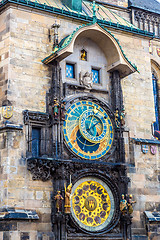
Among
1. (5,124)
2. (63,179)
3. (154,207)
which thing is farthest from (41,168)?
(154,207)

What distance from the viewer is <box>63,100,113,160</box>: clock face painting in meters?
18.7

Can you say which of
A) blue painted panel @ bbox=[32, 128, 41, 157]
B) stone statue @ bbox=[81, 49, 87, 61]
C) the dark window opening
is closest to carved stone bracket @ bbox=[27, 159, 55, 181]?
blue painted panel @ bbox=[32, 128, 41, 157]

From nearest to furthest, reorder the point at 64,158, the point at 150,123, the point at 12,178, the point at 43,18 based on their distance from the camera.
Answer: the point at 12,178 < the point at 64,158 < the point at 43,18 < the point at 150,123

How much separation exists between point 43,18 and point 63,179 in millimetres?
6459

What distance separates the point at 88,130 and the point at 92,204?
2809 millimetres

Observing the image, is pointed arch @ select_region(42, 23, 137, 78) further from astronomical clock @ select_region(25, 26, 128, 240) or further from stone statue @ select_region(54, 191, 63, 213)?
stone statue @ select_region(54, 191, 63, 213)

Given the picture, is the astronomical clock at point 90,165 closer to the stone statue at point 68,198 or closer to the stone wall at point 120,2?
the stone statue at point 68,198

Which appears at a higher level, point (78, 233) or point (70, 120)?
point (70, 120)

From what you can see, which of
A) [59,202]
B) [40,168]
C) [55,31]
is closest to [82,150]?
[40,168]

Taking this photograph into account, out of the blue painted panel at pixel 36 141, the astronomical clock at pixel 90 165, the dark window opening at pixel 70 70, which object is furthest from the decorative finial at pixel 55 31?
the blue painted panel at pixel 36 141

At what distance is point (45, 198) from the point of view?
1753cm

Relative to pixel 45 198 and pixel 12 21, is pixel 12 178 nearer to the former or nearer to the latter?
pixel 45 198

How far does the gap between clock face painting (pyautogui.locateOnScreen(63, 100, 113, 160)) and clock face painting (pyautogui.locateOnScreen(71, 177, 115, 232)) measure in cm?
108

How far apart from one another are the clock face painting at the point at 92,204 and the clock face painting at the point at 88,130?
1.08 m
